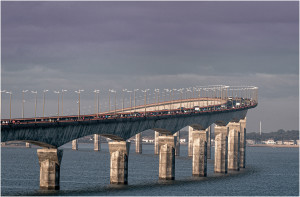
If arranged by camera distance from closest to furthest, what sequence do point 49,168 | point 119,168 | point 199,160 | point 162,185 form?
point 49,168
point 119,168
point 162,185
point 199,160

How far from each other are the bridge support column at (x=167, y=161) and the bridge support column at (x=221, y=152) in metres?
27.9

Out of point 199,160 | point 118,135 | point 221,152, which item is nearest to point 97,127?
point 118,135

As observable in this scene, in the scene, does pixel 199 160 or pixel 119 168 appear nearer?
pixel 119 168

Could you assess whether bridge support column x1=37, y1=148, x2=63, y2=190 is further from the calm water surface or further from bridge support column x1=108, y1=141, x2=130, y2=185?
bridge support column x1=108, y1=141, x2=130, y2=185

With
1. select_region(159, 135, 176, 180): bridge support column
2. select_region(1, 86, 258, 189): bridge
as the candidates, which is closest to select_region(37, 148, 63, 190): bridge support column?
select_region(1, 86, 258, 189): bridge

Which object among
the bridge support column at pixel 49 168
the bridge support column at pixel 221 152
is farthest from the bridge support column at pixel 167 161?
the bridge support column at pixel 49 168

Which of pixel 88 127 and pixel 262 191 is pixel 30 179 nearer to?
pixel 88 127

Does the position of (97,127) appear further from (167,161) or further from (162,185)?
(167,161)

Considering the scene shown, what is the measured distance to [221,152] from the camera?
183m

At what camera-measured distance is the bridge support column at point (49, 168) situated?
12238cm

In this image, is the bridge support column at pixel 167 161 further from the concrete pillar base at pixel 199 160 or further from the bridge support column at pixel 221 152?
the bridge support column at pixel 221 152

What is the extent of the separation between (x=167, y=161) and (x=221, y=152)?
31.4 m

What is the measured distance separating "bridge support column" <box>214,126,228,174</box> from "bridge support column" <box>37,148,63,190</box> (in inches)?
2637

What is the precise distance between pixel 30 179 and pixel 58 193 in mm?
48107
